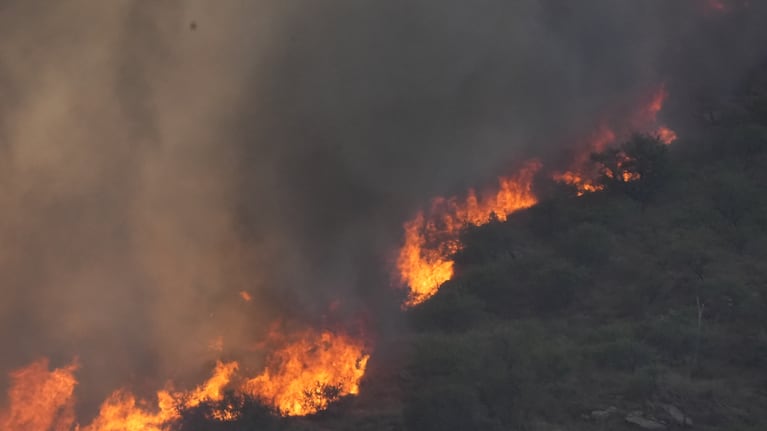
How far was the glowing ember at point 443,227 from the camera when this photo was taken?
88.1 ft

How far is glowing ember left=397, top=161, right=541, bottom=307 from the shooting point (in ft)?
88.1

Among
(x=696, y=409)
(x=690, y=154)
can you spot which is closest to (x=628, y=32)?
(x=690, y=154)

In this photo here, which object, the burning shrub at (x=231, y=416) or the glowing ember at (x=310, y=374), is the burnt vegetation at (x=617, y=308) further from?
the burning shrub at (x=231, y=416)

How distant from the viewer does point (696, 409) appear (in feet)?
59.7

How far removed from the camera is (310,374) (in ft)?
62.4

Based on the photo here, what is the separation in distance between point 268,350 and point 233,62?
1188cm

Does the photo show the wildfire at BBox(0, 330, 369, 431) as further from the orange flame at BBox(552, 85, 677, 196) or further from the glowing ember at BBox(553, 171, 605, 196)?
the orange flame at BBox(552, 85, 677, 196)

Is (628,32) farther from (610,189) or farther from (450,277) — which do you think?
(450,277)

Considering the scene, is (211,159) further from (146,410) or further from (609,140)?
(609,140)

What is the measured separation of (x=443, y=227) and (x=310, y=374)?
12.2m

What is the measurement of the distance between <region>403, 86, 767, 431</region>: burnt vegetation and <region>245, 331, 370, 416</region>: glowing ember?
1.62m

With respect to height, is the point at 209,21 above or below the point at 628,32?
below

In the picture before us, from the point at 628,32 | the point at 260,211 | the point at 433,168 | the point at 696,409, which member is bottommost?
the point at 696,409

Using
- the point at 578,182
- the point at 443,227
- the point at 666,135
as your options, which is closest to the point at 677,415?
the point at 443,227
